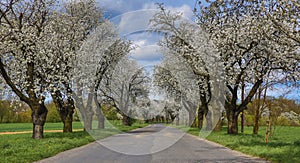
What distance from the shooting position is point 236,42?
2073 centimetres

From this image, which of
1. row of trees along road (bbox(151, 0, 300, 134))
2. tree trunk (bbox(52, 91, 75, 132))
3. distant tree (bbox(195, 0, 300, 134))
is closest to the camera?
row of trees along road (bbox(151, 0, 300, 134))

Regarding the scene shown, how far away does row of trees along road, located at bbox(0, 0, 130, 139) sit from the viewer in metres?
20.4

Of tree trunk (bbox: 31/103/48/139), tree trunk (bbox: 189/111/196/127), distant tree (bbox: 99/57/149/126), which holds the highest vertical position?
distant tree (bbox: 99/57/149/126)

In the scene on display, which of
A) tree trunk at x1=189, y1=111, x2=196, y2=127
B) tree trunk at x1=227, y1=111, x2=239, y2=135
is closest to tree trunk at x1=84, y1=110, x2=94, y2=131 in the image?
tree trunk at x1=227, y1=111, x2=239, y2=135

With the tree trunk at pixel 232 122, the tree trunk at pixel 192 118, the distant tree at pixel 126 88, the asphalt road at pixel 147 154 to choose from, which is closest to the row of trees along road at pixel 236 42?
the tree trunk at pixel 232 122

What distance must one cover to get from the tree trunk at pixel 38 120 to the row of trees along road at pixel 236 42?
1196 cm

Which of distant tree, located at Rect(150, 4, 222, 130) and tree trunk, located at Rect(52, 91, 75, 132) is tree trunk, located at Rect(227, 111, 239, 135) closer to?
distant tree, located at Rect(150, 4, 222, 130)

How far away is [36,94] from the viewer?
21375mm

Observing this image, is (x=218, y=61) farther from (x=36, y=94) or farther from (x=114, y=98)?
(x=114, y=98)

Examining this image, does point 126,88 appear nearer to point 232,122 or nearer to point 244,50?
point 232,122

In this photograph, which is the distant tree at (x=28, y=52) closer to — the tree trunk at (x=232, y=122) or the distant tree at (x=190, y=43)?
the distant tree at (x=190, y=43)

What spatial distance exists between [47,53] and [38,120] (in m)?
4.61

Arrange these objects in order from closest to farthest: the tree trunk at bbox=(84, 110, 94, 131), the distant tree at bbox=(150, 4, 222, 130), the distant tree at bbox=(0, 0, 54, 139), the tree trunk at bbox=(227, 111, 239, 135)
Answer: the distant tree at bbox=(0, 0, 54, 139) → the distant tree at bbox=(150, 4, 222, 130) → the tree trunk at bbox=(227, 111, 239, 135) → the tree trunk at bbox=(84, 110, 94, 131)

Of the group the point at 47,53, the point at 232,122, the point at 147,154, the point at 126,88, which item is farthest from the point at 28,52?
the point at 126,88
